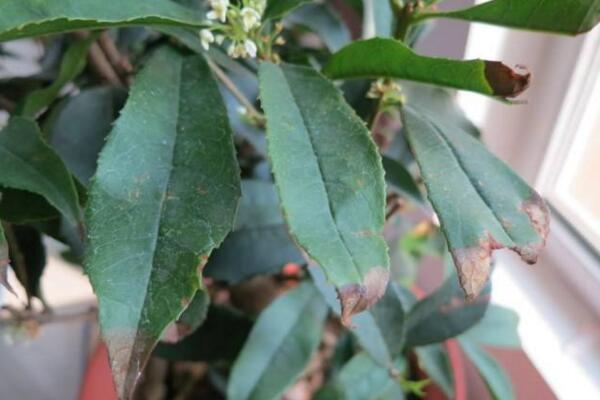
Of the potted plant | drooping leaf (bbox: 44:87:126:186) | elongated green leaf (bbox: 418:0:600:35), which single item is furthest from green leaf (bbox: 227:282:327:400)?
elongated green leaf (bbox: 418:0:600:35)

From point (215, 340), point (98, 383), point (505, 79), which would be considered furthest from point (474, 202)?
point (98, 383)

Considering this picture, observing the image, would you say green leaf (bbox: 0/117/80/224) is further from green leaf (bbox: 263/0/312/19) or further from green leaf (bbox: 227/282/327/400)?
green leaf (bbox: 227/282/327/400)

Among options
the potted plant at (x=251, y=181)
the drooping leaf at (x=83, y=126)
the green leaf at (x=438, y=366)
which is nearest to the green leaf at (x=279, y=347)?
the potted plant at (x=251, y=181)

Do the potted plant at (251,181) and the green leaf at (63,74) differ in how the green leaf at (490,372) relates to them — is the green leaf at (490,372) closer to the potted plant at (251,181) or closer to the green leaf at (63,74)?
the potted plant at (251,181)

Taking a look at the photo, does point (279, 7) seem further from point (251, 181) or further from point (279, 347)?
point (279, 347)

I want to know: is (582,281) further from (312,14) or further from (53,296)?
(53,296)

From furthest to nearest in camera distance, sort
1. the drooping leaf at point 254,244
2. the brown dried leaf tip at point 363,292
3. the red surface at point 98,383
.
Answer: the red surface at point 98,383 < the drooping leaf at point 254,244 < the brown dried leaf tip at point 363,292

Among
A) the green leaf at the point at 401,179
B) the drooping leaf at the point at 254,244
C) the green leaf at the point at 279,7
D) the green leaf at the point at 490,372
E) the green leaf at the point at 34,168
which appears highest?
the green leaf at the point at 279,7

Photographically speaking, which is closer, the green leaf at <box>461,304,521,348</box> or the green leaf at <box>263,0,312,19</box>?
the green leaf at <box>263,0,312,19</box>

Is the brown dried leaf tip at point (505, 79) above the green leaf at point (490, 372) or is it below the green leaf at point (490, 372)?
above

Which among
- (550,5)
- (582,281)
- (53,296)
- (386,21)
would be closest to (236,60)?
(386,21)
